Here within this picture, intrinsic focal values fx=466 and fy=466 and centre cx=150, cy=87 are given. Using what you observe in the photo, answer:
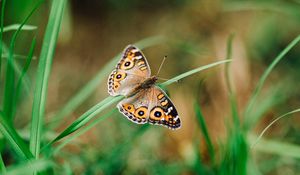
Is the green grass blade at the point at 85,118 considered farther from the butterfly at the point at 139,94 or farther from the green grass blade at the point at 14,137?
the butterfly at the point at 139,94

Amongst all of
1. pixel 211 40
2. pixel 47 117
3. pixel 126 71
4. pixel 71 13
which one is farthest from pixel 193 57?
pixel 126 71

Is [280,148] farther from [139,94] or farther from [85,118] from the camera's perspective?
[85,118]

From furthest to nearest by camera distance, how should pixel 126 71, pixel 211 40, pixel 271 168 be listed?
pixel 211 40 → pixel 271 168 → pixel 126 71

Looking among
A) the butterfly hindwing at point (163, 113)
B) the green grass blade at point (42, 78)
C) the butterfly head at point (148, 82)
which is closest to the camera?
the green grass blade at point (42, 78)

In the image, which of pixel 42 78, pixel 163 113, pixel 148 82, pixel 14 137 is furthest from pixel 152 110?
pixel 14 137

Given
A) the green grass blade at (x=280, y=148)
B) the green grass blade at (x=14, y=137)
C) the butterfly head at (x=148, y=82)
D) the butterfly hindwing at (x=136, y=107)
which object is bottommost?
the green grass blade at (x=14, y=137)

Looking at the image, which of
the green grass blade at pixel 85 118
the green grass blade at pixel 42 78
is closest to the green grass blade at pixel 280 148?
the green grass blade at pixel 85 118

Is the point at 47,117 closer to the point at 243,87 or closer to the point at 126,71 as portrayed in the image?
the point at 126,71
